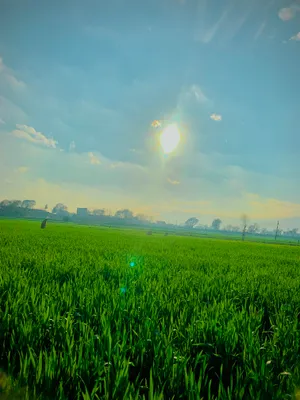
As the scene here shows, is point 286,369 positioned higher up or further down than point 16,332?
higher up

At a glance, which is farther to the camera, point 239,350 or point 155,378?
point 239,350

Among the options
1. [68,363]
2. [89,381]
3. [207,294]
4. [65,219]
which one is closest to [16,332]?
[68,363]

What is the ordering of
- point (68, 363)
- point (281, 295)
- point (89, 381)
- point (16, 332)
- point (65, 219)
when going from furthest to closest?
1. point (65, 219)
2. point (281, 295)
3. point (16, 332)
4. point (68, 363)
5. point (89, 381)

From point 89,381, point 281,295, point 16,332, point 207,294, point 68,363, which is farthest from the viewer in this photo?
point 281,295

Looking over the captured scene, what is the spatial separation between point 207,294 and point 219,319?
1.64 meters

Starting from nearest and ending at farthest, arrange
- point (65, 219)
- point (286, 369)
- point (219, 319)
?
point (286, 369)
point (219, 319)
point (65, 219)

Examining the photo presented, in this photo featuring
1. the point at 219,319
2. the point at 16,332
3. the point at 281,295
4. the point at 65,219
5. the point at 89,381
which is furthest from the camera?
the point at 65,219

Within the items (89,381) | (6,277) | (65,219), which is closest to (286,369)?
(89,381)

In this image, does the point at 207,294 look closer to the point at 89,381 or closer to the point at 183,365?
the point at 183,365

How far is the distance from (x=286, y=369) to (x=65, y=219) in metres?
143

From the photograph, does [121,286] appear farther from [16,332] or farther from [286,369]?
[286,369]

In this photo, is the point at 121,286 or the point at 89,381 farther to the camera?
the point at 121,286

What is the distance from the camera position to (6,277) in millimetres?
4699

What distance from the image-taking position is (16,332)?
7.85 feet
